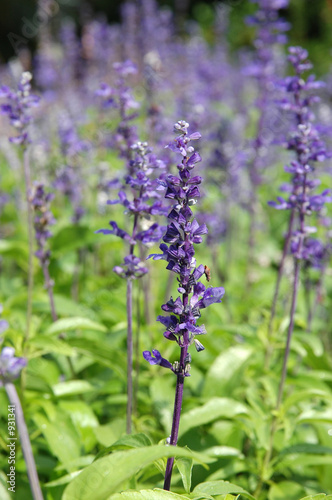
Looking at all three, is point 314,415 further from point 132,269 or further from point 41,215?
point 41,215

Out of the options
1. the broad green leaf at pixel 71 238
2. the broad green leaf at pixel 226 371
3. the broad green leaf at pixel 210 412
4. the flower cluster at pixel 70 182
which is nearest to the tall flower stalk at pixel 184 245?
the broad green leaf at pixel 210 412

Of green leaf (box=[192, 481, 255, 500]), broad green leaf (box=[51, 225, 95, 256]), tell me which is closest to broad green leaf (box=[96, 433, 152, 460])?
green leaf (box=[192, 481, 255, 500])

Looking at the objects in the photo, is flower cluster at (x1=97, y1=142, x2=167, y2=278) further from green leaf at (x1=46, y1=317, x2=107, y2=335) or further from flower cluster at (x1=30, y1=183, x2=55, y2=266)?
flower cluster at (x1=30, y1=183, x2=55, y2=266)

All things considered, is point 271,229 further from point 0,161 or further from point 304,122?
point 0,161

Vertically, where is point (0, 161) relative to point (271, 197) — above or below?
above

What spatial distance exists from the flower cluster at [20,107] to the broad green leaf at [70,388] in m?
1.74

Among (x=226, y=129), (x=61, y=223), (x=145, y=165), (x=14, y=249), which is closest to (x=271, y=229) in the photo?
(x=226, y=129)

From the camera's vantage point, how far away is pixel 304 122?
3.43 meters

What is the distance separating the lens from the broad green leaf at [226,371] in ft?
12.3

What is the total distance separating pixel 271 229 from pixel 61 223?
3.93 m

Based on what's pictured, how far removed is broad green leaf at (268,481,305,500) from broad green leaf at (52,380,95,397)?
1.48 metres

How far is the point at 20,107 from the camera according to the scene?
129 inches

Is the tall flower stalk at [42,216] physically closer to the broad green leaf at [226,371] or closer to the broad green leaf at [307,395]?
the broad green leaf at [226,371]

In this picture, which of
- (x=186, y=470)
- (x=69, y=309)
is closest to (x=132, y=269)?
(x=186, y=470)
